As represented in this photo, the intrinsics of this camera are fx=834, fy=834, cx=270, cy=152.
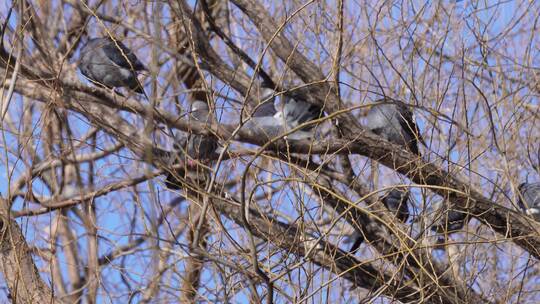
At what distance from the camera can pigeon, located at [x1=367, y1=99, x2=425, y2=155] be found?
5.09 m

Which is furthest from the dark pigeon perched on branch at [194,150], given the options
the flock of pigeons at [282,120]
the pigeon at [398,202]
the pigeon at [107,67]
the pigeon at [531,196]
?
the pigeon at [531,196]

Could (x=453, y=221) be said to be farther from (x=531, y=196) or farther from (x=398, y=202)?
(x=531, y=196)

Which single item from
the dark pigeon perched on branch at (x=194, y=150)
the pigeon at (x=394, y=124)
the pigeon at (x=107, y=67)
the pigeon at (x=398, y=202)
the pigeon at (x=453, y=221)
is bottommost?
the pigeon at (x=453, y=221)

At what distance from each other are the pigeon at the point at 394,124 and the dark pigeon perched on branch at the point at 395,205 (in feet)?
0.94

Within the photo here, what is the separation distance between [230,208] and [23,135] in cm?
121

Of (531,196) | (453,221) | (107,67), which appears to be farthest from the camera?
(107,67)

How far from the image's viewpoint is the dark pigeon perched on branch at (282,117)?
194 inches

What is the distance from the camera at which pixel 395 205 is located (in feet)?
→ 16.5

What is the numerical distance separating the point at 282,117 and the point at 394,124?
0.86m

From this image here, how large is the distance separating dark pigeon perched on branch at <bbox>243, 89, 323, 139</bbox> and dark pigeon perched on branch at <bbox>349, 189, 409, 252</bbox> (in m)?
0.61

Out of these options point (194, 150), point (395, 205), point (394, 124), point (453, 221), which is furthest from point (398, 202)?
point (194, 150)

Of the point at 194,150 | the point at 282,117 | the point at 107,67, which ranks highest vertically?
the point at 107,67

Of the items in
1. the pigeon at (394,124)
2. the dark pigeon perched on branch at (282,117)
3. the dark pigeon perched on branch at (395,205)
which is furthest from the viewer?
the pigeon at (394,124)

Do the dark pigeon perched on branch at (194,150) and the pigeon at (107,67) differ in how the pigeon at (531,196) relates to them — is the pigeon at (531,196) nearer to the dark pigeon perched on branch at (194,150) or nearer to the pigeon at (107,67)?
the dark pigeon perched on branch at (194,150)
